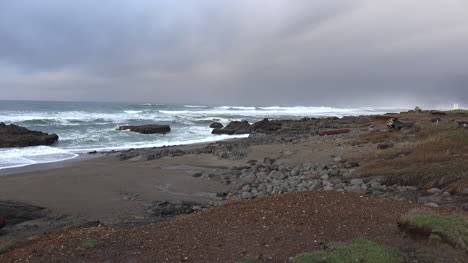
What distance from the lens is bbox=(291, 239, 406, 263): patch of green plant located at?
362 cm

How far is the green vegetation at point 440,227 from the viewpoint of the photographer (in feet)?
12.9

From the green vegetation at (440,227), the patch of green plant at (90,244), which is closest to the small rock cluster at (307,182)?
the green vegetation at (440,227)

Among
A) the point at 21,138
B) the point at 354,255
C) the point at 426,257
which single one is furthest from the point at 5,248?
the point at 21,138

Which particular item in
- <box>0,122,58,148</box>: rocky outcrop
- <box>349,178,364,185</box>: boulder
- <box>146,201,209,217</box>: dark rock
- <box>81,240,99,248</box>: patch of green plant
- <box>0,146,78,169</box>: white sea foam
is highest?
<box>349,178,364,185</box>: boulder

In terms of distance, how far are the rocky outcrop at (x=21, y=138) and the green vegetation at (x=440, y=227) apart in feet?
77.6

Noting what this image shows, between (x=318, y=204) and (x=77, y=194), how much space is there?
7363mm

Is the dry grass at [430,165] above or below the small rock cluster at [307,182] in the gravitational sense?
above

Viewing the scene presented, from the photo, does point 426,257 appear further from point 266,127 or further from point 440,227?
point 266,127

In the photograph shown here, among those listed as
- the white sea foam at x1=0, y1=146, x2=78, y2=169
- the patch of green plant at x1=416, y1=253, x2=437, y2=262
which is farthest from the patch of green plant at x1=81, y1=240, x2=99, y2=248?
the white sea foam at x1=0, y1=146, x2=78, y2=169

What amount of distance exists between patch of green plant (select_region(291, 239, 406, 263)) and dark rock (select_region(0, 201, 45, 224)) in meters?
6.59

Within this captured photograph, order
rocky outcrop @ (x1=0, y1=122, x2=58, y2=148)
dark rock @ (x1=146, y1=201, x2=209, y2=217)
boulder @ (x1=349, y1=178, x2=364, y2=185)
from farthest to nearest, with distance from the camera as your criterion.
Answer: rocky outcrop @ (x1=0, y1=122, x2=58, y2=148) → boulder @ (x1=349, y1=178, x2=364, y2=185) → dark rock @ (x1=146, y1=201, x2=209, y2=217)

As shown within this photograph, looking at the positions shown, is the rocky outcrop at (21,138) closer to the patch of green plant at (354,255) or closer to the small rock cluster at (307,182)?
the small rock cluster at (307,182)

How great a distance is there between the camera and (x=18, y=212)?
25.2ft

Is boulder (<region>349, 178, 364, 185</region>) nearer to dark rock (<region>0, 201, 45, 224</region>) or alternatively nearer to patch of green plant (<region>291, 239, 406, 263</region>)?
patch of green plant (<region>291, 239, 406, 263</region>)
